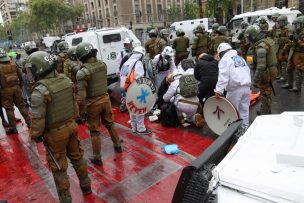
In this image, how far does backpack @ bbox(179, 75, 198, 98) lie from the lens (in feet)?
20.5

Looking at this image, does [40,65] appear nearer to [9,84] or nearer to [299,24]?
[9,84]

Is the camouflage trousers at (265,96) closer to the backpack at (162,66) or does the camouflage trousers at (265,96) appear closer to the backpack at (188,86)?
the backpack at (188,86)

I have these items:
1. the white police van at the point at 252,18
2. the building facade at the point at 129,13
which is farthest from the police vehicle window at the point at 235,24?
the building facade at the point at 129,13

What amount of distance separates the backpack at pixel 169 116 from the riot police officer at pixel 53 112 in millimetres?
2923

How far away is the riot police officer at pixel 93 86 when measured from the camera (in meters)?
4.77

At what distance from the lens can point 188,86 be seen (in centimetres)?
624

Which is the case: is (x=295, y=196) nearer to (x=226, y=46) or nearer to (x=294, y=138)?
(x=294, y=138)

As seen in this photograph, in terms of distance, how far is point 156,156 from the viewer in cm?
543

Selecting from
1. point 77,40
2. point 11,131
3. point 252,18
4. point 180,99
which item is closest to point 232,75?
point 180,99

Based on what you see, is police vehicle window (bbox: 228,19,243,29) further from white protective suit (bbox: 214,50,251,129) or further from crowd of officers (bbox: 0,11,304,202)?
white protective suit (bbox: 214,50,251,129)

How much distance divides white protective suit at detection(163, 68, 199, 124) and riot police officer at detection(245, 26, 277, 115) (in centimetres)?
134

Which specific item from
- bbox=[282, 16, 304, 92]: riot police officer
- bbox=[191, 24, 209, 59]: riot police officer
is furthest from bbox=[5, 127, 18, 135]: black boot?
bbox=[282, 16, 304, 92]: riot police officer

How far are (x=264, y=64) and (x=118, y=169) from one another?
3.48 m

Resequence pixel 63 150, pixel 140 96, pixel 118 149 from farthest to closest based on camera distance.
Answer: pixel 140 96, pixel 118 149, pixel 63 150
